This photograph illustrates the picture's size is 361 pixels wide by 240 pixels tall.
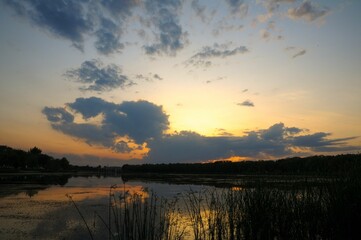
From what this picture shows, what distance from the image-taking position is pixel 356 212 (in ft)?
29.2

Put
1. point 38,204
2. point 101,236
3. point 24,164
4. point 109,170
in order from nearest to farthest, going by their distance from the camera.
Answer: point 101,236
point 38,204
point 24,164
point 109,170

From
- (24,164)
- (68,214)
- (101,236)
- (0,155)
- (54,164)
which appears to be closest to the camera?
(101,236)

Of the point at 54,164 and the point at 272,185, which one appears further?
the point at 54,164

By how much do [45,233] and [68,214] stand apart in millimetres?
3448

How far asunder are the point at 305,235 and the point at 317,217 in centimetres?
64

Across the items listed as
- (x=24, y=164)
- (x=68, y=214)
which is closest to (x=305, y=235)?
(x=68, y=214)

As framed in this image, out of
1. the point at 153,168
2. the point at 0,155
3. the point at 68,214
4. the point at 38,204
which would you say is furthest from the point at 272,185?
the point at 153,168

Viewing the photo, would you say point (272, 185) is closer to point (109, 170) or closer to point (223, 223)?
point (223, 223)

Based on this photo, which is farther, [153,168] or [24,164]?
[153,168]

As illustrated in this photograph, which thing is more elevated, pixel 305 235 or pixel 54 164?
pixel 54 164

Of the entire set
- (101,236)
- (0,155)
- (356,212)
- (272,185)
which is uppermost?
(0,155)

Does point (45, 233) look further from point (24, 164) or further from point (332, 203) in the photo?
point (24, 164)

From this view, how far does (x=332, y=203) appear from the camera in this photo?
344 inches

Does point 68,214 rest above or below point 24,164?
below
